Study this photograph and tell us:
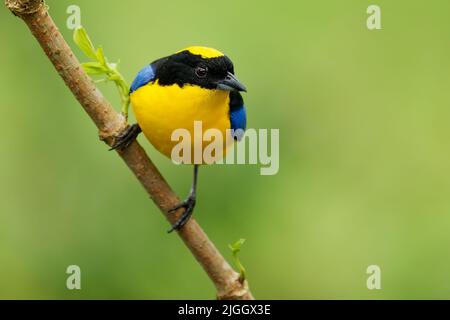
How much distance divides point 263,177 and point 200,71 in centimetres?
83

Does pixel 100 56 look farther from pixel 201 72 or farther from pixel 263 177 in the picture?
pixel 263 177

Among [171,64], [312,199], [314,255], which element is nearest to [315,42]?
[312,199]

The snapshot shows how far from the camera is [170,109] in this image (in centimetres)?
265

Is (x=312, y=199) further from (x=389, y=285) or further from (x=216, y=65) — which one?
(x=216, y=65)

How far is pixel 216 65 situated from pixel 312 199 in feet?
4.18

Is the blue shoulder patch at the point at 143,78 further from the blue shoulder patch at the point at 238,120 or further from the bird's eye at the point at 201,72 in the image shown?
the blue shoulder patch at the point at 238,120

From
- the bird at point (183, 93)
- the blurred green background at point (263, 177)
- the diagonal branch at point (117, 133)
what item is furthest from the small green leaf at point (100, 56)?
the blurred green background at point (263, 177)

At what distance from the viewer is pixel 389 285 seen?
335 centimetres

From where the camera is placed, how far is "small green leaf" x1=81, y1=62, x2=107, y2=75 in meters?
2.30

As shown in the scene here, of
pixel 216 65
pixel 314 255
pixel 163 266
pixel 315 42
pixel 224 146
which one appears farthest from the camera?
pixel 315 42

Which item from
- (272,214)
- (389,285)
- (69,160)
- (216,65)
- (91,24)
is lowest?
(389,285)

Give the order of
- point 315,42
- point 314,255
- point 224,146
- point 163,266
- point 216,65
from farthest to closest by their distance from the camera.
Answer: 1. point 315,42
2. point 314,255
3. point 163,266
4. point 224,146
5. point 216,65

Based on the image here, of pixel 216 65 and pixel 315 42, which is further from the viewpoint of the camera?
pixel 315 42

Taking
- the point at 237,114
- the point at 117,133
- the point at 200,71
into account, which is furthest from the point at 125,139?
the point at 237,114
